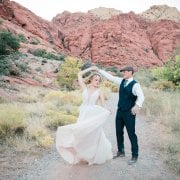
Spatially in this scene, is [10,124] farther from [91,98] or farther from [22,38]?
[22,38]

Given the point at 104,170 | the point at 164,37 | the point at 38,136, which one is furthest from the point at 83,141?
the point at 164,37

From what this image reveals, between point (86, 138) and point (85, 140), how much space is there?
4cm

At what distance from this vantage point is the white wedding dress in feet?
22.6

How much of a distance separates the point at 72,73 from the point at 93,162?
20.3 meters

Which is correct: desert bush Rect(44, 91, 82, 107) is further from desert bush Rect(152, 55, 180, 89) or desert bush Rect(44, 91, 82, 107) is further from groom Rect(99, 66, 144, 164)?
groom Rect(99, 66, 144, 164)

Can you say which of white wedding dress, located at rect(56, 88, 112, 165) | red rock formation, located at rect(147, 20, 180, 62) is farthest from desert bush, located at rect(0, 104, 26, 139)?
red rock formation, located at rect(147, 20, 180, 62)

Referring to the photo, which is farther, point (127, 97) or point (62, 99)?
point (62, 99)

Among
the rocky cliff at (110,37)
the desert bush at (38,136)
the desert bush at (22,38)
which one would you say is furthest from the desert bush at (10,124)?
the rocky cliff at (110,37)

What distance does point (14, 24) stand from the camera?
6138cm

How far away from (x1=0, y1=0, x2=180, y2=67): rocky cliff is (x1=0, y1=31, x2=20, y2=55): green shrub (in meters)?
23.2

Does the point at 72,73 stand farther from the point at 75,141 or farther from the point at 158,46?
the point at 158,46

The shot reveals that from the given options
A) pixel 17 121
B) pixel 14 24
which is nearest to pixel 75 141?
Answer: pixel 17 121

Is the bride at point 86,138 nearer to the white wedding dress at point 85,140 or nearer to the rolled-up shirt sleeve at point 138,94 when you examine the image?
the white wedding dress at point 85,140

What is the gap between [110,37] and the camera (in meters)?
67.1
